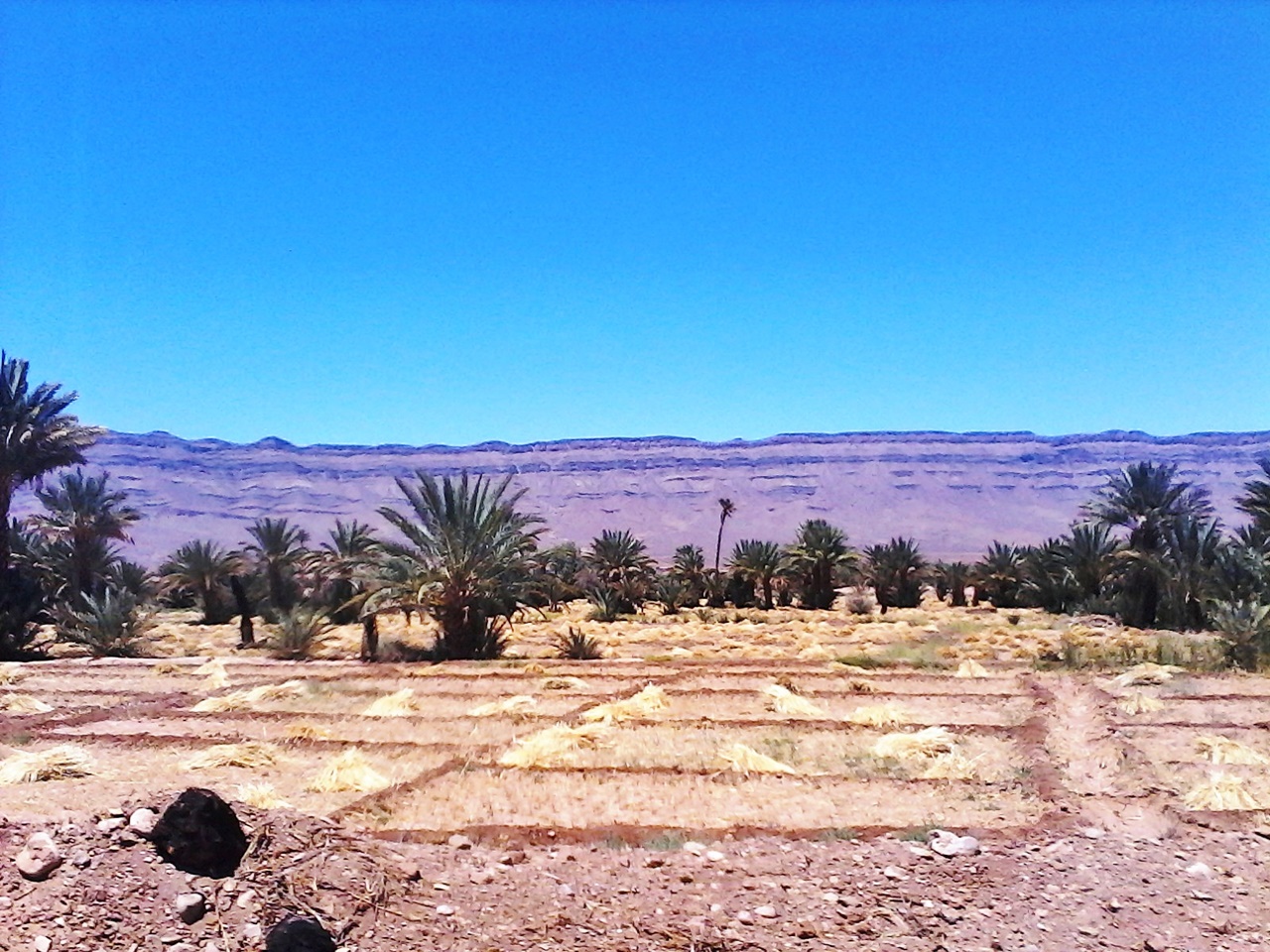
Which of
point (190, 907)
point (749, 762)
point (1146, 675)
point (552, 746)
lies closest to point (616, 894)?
point (190, 907)

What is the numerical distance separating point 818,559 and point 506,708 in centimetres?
2611

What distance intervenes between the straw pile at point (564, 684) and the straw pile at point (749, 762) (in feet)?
17.4

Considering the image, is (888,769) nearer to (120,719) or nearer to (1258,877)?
(1258,877)

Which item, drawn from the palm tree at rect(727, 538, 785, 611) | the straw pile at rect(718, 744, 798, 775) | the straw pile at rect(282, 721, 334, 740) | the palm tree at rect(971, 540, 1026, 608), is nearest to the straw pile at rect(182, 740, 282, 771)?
the straw pile at rect(282, 721, 334, 740)

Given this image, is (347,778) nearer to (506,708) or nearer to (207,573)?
(506,708)

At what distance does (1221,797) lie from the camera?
27.7ft

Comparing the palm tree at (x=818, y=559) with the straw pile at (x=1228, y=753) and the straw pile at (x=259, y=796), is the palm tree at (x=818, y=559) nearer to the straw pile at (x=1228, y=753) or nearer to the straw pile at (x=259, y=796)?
the straw pile at (x=1228, y=753)

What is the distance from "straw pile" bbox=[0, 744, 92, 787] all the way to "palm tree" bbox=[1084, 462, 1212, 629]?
24880mm

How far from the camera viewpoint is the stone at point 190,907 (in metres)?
5.29

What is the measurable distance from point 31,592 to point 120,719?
11.6 metres

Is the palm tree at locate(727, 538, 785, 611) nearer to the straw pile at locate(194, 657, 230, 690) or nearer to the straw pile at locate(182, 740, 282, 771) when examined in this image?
the straw pile at locate(194, 657, 230, 690)

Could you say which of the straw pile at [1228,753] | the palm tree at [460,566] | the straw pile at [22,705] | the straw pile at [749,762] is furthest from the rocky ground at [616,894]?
the palm tree at [460,566]

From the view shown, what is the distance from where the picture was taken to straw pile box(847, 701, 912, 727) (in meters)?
12.4

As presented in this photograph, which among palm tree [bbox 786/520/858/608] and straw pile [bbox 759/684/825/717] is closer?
straw pile [bbox 759/684/825/717]
